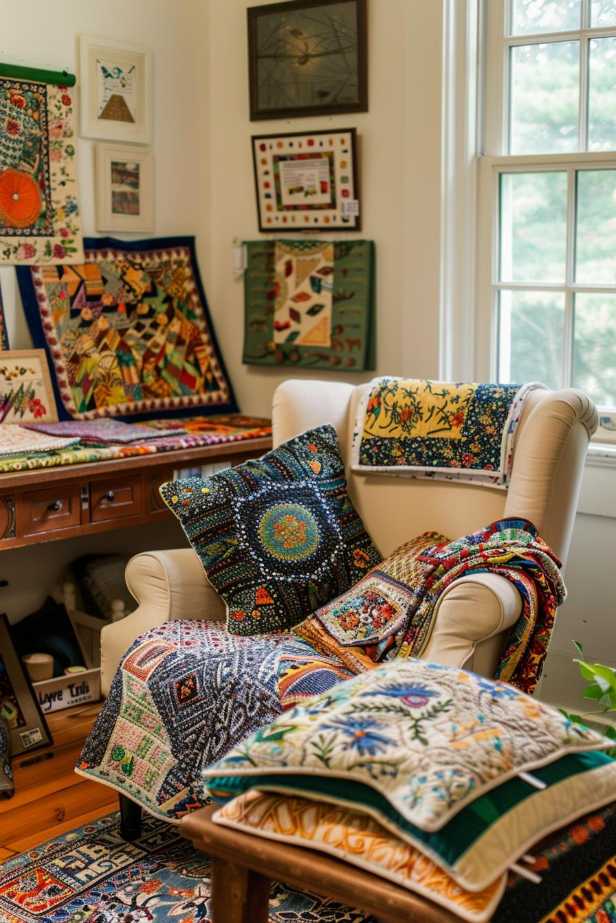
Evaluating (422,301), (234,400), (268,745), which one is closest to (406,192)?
(422,301)

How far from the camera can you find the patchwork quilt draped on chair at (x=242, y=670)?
2.47 metres

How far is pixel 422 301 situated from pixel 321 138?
0.64 meters

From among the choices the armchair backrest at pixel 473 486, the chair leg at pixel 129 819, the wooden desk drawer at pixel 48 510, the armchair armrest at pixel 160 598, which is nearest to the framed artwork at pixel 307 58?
the armchair backrest at pixel 473 486

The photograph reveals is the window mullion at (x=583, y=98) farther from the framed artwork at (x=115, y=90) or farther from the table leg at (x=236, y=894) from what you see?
the table leg at (x=236, y=894)

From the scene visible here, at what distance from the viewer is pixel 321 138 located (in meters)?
3.74

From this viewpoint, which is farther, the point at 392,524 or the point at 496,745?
the point at 392,524

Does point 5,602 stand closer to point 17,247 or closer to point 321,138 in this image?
point 17,247

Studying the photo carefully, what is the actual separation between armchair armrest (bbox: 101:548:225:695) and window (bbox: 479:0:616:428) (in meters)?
1.18

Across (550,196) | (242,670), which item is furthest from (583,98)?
(242,670)

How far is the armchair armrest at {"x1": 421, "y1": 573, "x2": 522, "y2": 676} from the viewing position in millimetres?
2391

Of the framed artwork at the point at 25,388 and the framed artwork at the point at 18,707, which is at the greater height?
the framed artwork at the point at 25,388

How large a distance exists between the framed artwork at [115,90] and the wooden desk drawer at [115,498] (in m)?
1.17

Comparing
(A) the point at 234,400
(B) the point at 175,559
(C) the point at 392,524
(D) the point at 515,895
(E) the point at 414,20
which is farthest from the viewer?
(A) the point at 234,400

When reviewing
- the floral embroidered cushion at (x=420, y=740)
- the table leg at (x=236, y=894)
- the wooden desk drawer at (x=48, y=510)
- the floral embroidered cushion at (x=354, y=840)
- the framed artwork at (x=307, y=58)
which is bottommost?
the table leg at (x=236, y=894)
